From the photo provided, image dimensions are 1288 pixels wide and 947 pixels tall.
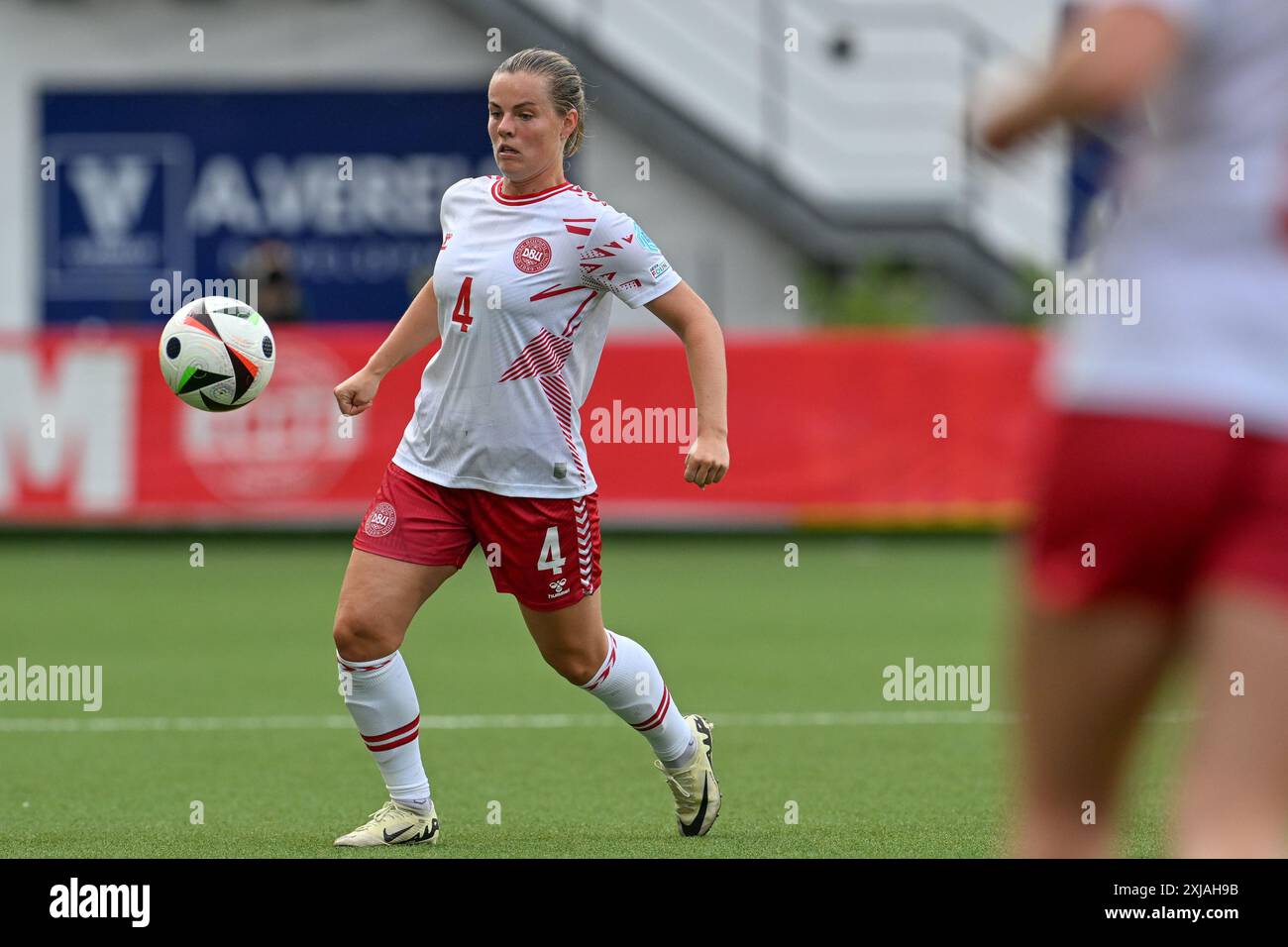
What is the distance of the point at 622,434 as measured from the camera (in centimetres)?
1694

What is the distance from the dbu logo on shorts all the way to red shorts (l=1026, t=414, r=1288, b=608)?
3.28 metres

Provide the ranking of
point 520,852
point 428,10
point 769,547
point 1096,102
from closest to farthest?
point 1096,102
point 520,852
point 769,547
point 428,10

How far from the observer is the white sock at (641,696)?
6.04 m

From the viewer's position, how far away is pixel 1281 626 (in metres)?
2.58

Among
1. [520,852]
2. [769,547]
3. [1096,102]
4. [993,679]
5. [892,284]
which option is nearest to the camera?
[1096,102]

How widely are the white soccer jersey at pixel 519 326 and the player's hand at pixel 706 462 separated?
0.61m

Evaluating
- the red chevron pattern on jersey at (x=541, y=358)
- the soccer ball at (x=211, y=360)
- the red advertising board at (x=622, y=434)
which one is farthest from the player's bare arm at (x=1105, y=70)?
the red advertising board at (x=622, y=434)

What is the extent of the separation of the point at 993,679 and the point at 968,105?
25.3 ft

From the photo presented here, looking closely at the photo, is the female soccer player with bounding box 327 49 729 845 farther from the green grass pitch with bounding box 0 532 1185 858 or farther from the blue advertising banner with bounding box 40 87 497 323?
the blue advertising banner with bounding box 40 87 497 323

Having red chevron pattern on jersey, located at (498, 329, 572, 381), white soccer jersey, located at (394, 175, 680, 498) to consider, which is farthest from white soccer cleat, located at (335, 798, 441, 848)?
red chevron pattern on jersey, located at (498, 329, 572, 381)

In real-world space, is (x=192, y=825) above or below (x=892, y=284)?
below

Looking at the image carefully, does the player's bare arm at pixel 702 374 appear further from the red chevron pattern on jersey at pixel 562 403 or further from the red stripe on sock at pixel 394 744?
the red stripe on sock at pixel 394 744

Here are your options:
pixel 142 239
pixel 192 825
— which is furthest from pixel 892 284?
pixel 192 825
